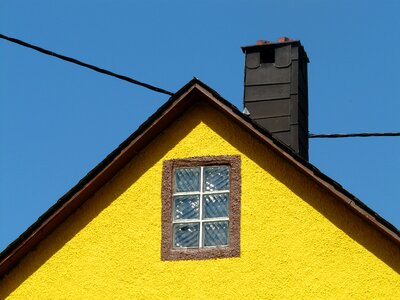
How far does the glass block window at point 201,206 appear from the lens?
51.4ft

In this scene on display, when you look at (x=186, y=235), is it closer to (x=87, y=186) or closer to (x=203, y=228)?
(x=203, y=228)

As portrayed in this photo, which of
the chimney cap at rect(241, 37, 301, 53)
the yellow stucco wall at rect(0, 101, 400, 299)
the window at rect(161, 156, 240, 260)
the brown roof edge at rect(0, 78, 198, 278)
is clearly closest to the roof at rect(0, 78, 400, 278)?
the brown roof edge at rect(0, 78, 198, 278)

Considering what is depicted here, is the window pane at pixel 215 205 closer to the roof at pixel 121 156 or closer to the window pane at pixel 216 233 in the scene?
the window pane at pixel 216 233

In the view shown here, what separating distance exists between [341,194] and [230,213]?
5.15 feet

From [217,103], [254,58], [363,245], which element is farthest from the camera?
[254,58]

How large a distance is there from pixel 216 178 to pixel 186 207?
58 cm

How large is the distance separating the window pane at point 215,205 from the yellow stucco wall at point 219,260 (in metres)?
0.32

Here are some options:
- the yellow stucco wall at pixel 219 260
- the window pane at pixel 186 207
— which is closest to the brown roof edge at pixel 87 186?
the yellow stucco wall at pixel 219 260

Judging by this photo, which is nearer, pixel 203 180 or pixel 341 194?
pixel 341 194

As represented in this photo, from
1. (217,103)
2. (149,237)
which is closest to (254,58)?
(217,103)

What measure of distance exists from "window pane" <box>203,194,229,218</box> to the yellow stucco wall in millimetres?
322

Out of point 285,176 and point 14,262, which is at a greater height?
point 285,176

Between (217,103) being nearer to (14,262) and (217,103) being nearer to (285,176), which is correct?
(285,176)

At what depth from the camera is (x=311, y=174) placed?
49.9 ft
